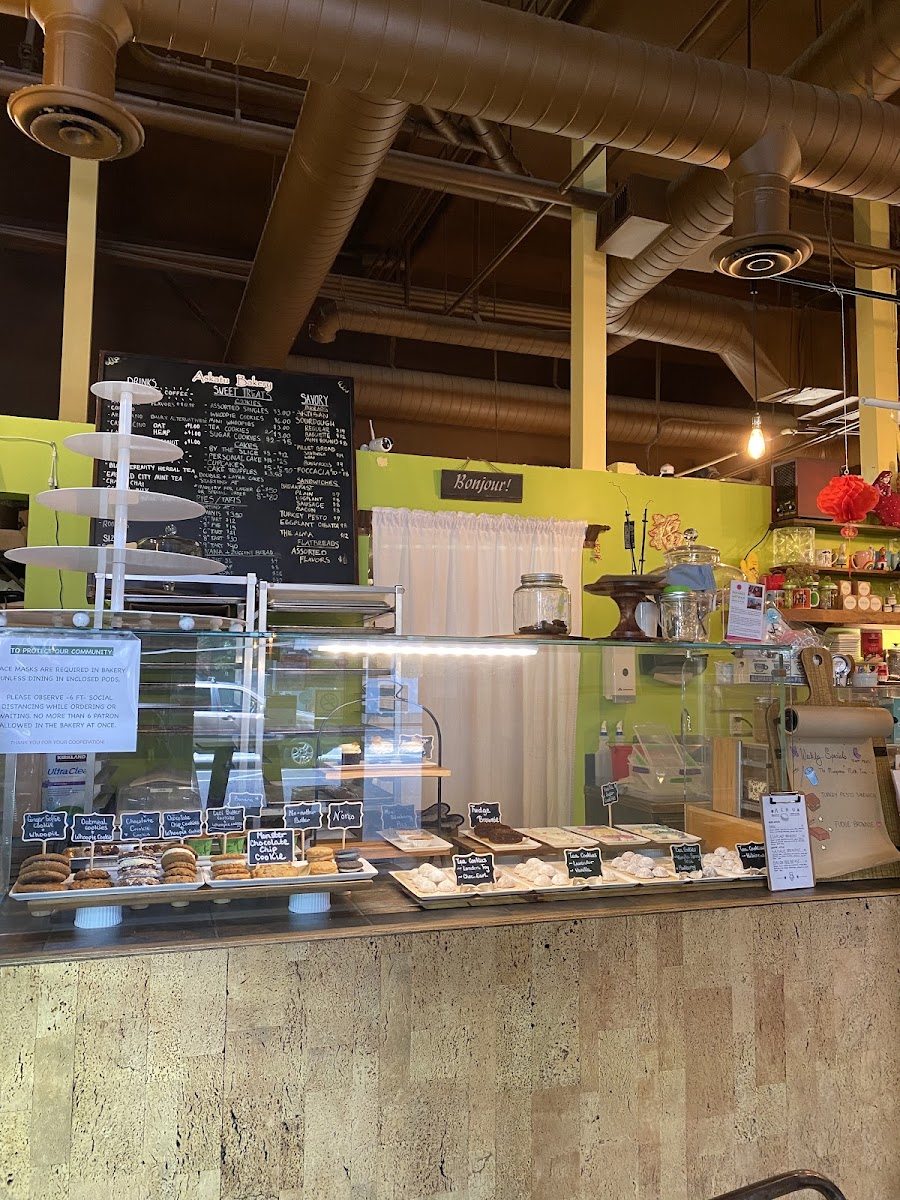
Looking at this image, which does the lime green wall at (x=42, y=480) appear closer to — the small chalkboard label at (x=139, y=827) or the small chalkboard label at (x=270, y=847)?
the small chalkboard label at (x=139, y=827)

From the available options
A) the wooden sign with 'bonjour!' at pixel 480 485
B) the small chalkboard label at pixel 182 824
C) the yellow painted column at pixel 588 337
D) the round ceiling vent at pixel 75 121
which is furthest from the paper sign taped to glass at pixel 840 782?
the yellow painted column at pixel 588 337

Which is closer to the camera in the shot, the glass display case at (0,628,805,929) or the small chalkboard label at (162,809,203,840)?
the glass display case at (0,628,805,929)

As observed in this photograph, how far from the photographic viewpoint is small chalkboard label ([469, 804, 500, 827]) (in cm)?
279

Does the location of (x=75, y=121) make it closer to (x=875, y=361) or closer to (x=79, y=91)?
(x=79, y=91)

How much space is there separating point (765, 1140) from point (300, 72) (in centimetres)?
376

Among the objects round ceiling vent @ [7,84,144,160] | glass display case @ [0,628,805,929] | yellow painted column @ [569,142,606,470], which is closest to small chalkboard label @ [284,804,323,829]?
glass display case @ [0,628,805,929]

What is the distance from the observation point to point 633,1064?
218 centimetres

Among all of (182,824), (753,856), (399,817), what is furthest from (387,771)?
(753,856)

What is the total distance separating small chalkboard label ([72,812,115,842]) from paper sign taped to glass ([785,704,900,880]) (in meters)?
1.76

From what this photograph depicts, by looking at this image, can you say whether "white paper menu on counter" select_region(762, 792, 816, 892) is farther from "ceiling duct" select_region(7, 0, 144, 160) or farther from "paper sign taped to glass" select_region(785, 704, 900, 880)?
"ceiling duct" select_region(7, 0, 144, 160)

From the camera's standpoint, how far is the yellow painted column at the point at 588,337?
6.00 metres

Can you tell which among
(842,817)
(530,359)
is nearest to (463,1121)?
(842,817)

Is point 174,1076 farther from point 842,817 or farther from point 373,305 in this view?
point 373,305

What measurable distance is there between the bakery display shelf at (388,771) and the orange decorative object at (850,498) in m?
3.30
